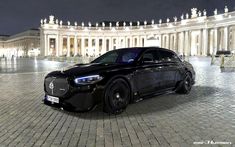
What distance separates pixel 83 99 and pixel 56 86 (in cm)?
98

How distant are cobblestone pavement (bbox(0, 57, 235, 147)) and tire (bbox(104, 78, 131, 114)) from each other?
0.22 metres

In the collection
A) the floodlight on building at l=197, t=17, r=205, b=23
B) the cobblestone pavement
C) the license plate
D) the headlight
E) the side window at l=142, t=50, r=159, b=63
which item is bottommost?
the cobblestone pavement

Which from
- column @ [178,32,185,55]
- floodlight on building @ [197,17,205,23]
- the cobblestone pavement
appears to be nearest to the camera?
the cobblestone pavement

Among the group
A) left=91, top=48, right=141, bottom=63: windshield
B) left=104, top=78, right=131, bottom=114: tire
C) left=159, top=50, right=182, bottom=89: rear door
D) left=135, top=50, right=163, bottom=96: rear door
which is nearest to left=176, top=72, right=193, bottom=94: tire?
left=159, top=50, right=182, bottom=89: rear door

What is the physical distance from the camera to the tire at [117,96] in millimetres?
7668

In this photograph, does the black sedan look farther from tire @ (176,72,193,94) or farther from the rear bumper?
tire @ (176,72,193,94)

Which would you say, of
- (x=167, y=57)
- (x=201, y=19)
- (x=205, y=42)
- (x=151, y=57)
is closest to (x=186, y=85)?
(x=167, y=57)

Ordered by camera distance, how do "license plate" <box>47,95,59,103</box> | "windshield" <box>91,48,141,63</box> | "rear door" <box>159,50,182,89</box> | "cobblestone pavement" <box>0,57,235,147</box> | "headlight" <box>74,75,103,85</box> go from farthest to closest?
"rear door" <box>159,50,182,89</box>
"windshield" <box>91,48,141,63</box>
"license plate" <box>47,95,59,103</box>
"headlight" <box>74,75,103,85</box>
"cobblestone pavement" <box>0,57,235,147</box>

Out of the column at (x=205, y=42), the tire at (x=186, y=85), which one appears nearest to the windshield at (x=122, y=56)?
the tire at (x=186, y=85)

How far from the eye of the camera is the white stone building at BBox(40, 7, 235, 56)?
86312 millimetres

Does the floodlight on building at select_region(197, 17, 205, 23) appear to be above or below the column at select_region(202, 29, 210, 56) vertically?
above

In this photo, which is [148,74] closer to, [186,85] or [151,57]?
[151,57]

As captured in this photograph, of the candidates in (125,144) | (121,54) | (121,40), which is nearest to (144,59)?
(121,54)

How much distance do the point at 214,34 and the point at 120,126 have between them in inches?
3385
